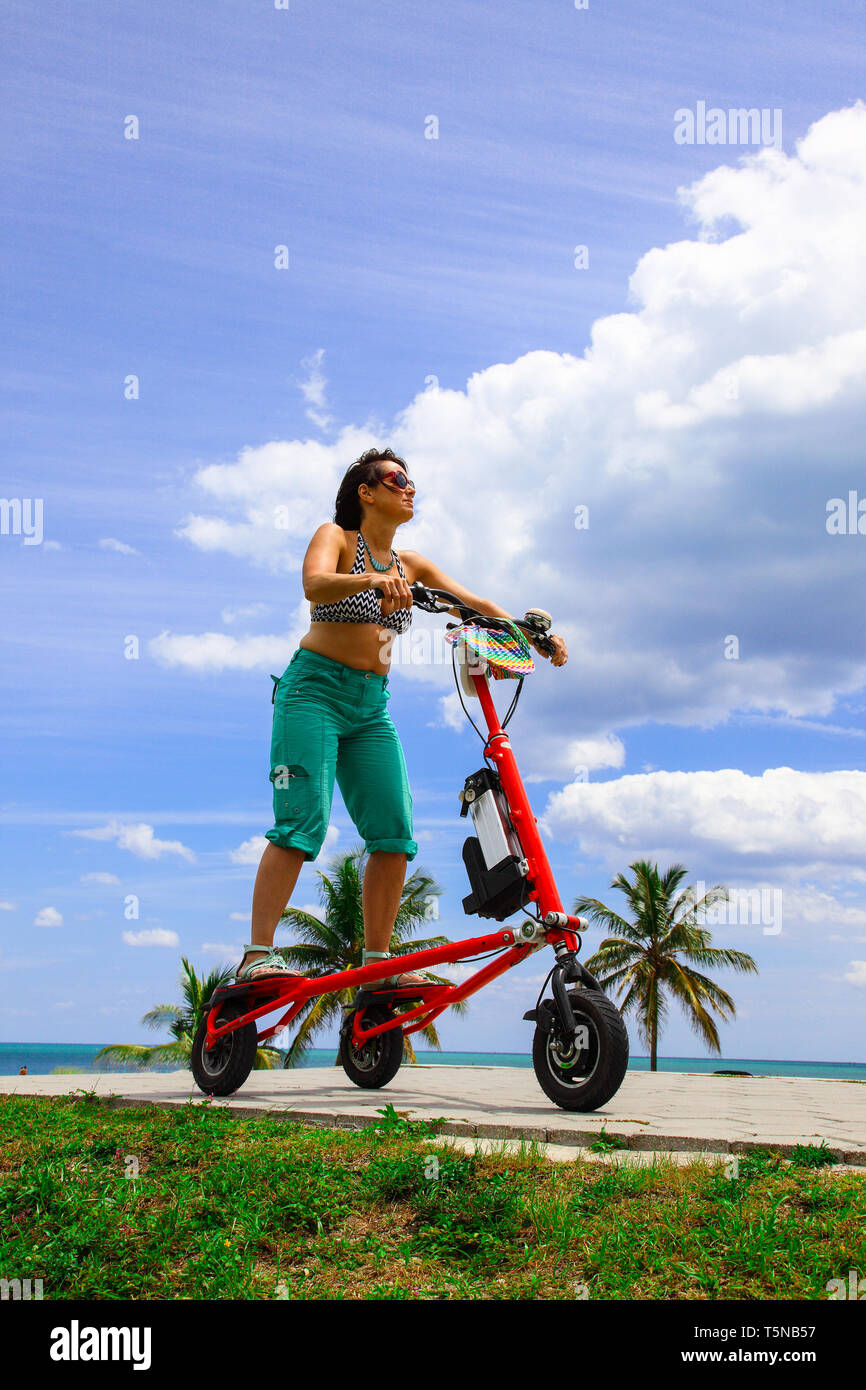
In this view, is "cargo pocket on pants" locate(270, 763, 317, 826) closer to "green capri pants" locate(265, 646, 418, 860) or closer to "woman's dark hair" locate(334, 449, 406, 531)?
"green capri pants" locate(265, 646, 418, 860)

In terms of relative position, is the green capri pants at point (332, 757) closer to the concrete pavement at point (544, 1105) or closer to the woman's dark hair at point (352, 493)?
the woman's dark hair at point (352, 493)

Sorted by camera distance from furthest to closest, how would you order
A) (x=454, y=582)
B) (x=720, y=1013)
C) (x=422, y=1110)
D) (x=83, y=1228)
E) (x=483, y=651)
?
(x=720, y=1013)
(x=454, y=582)
(x=483, y=651)
(x=422, y=1110)
(x=83, y=1228)

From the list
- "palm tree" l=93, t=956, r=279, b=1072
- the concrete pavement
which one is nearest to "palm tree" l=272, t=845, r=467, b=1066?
"palm tree" l=93, t=956, r=279, b=1072

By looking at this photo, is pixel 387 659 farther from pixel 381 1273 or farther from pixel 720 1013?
pixel 720 1013

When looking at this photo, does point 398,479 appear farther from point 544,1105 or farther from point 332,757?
point 544,1105

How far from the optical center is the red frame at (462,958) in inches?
151

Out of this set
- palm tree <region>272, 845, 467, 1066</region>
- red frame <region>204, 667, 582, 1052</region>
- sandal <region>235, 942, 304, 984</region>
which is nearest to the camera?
red frame <region>204, 667, 582, 1052</region>

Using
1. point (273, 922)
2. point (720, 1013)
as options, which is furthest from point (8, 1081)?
point (720, 1013)

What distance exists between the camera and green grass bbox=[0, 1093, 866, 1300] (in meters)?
2.12

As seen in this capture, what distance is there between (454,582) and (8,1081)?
3733 mm

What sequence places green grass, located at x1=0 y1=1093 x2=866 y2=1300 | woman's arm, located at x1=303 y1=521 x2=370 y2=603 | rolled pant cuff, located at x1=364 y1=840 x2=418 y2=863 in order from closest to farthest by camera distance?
green grass, located at x1=0 y1=1093 x2=866 y2=1300 → woman's arm, located at x1=303 y1=521 x2=370 y2=603 → rolled pant cuff, located at x1=364 y1=840 x2=418 y2=863

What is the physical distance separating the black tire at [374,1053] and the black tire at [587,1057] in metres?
1.15

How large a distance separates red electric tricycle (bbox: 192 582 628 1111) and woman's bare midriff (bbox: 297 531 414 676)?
0.25 m

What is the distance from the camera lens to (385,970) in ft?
14.5
